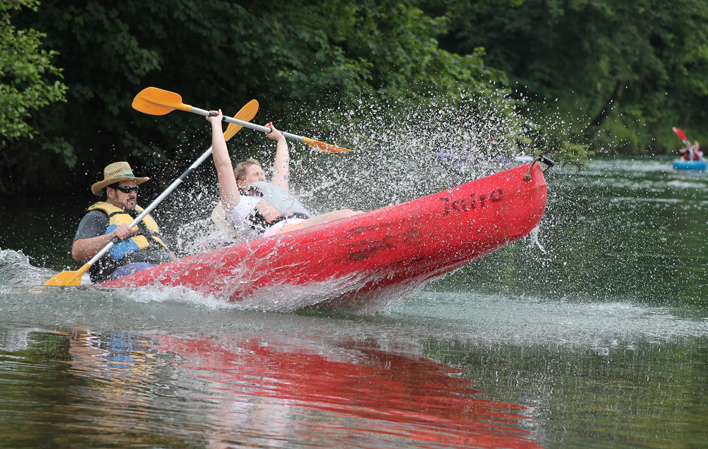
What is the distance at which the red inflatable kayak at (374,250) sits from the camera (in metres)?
5.22

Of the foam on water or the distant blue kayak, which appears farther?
the distant blue kayak

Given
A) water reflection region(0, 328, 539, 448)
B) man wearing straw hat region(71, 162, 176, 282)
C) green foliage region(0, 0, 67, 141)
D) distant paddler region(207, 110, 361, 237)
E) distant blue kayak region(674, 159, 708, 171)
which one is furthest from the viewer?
distant blue kayak region(674, 159, 708, 171)

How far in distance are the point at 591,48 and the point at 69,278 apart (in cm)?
2880

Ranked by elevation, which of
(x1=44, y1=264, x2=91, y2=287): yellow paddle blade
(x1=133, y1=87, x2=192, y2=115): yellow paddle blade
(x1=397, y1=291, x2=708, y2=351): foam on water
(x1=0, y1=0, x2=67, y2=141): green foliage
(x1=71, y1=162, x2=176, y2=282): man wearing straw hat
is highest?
(x1=0, y1=0, x2=67, y2=141): green foliage

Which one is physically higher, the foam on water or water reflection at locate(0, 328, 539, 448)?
the foam on water

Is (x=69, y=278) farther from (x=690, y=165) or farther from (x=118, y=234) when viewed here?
(x=690, y=165)

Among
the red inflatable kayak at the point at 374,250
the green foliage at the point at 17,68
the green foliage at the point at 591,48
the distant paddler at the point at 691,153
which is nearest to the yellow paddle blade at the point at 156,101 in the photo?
the red inflatable kayak at the point at 374,250

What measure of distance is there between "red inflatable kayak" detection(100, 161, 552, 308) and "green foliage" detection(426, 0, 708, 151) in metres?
25.0

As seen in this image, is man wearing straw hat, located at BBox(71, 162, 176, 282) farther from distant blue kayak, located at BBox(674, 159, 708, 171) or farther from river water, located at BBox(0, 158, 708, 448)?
distant blue kayak, located at BBox(674, 159, 708, 171)

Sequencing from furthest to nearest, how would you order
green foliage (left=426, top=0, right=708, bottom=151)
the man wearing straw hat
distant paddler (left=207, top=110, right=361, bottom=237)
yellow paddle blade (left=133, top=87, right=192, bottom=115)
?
green foliage (left=426, top=0, right=708, bottom=151) → yellow paddle blade (left=133, top=87, right=192, bottom=115) → the man wearing straw hat → distant paddler (left=207, top=110, right=361, bottom=237)

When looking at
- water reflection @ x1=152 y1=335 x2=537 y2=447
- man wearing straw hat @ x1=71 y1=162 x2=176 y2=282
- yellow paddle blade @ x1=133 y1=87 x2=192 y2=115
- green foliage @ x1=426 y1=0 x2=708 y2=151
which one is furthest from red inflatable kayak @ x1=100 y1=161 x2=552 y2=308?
green foliage @ x1=426 y1=0 x2=708 y2=151

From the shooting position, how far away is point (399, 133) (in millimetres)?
12766

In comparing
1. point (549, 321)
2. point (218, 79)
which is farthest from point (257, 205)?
point (218, 79)

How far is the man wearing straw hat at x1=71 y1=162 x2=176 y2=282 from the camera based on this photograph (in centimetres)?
605
